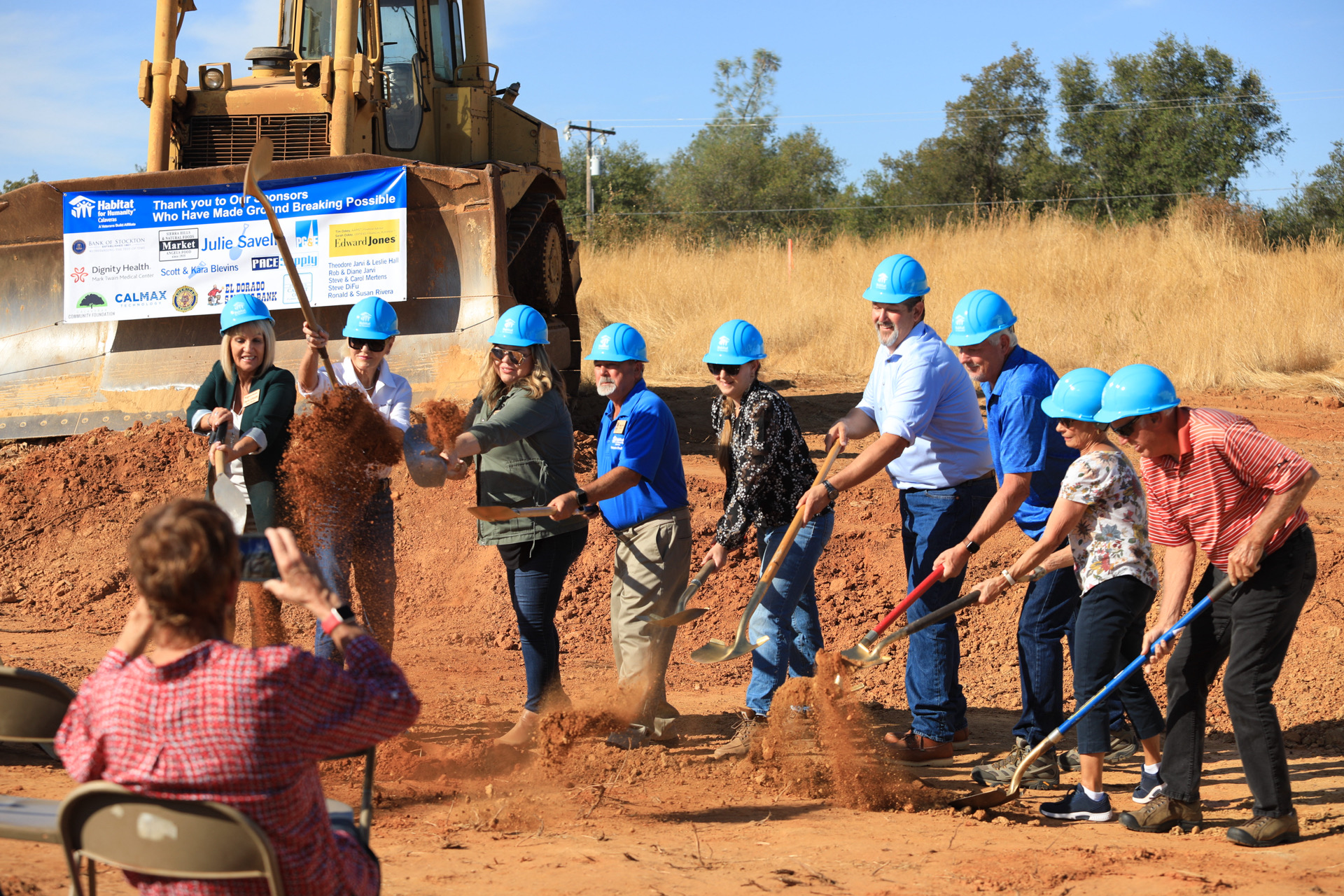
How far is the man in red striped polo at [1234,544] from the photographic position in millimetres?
3779

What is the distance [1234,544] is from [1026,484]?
0.78 metres

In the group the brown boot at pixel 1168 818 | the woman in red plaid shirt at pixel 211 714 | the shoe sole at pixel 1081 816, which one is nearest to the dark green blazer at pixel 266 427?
the woman in red plaid shirt at pixel 211 714

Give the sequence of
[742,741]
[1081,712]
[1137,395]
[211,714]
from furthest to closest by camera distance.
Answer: [742,741] < [1081,712] < [1137,395] < [211,714]

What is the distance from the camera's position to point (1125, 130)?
27.5 metres

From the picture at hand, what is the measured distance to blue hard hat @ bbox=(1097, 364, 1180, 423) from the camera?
381cm

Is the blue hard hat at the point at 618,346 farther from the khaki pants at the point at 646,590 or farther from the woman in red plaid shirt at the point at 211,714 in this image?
the woman in red plaid shirt at the point at 211,714

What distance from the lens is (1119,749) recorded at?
511 centimetres

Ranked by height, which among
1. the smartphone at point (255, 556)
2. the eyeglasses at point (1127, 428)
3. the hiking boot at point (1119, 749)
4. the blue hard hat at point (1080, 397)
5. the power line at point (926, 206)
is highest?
the power line at point (926, 206)

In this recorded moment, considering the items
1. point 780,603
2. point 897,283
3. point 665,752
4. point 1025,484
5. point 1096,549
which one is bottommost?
point 665,752

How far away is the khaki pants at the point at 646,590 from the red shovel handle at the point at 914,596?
0.88 meters

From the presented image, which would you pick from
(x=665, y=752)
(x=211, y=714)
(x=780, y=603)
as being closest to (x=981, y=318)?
(x=780, y=603)

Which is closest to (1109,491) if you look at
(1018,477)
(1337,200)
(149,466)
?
(1018,477)

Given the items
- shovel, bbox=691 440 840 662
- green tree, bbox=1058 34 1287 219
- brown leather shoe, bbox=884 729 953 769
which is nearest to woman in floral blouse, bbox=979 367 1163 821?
brown leather shoe, bbox=884 729 953 769

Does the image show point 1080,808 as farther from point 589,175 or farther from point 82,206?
point 589,175
